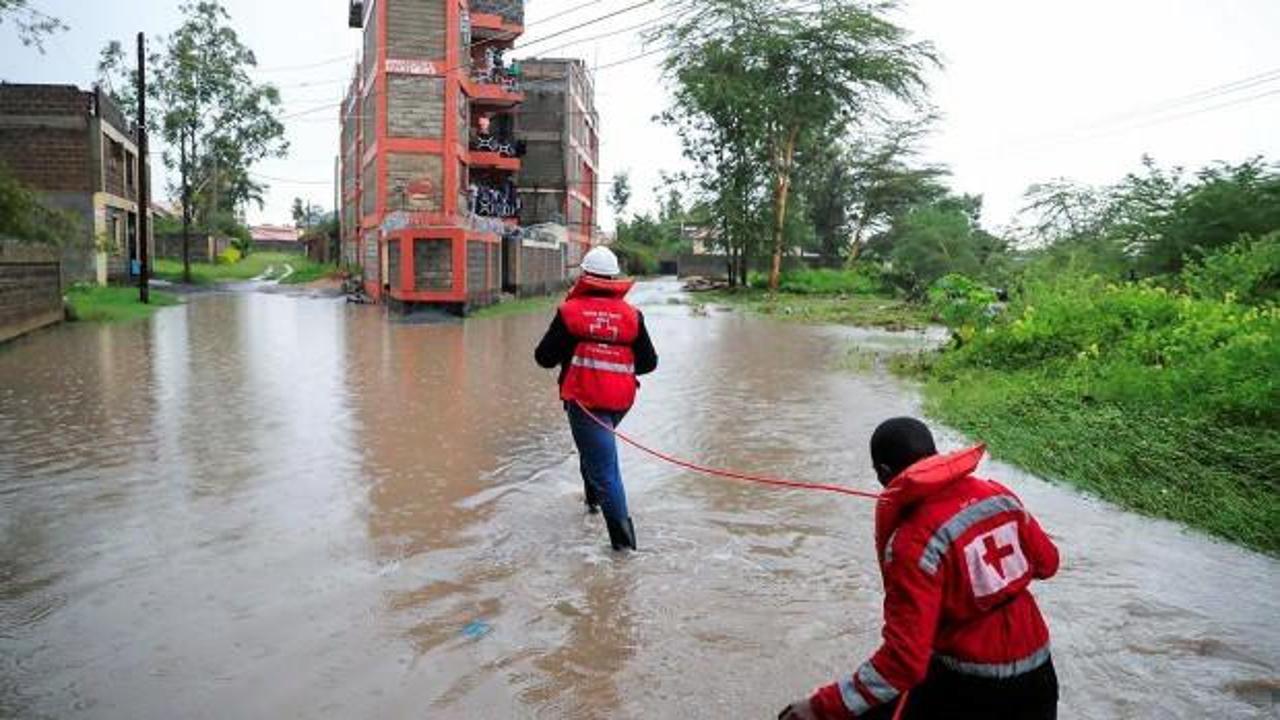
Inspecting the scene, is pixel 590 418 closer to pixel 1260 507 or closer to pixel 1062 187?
pixel 1260 507

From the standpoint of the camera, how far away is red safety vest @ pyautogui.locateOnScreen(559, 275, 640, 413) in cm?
585

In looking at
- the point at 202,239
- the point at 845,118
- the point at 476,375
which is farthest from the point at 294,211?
the point at 476,375

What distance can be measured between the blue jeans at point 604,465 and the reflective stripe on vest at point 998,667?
340cm

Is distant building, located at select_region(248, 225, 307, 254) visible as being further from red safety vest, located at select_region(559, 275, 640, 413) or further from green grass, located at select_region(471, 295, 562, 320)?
red safety vest, located at select_region(559, 275, 640, 413)

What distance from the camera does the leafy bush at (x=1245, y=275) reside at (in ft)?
43.3

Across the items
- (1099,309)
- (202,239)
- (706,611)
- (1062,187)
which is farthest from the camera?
(202,239)

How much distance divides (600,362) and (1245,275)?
1113 cm

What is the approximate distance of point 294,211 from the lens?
336 feet

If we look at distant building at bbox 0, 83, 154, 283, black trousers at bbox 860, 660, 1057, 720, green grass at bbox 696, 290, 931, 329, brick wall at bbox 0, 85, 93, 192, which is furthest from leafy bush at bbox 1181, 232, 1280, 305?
brick wall at bbox 0, 85, 93, 192

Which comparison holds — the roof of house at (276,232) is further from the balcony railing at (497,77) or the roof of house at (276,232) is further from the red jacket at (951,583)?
the red jacket at (951,583)

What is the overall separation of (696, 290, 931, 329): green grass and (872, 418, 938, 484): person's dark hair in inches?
917

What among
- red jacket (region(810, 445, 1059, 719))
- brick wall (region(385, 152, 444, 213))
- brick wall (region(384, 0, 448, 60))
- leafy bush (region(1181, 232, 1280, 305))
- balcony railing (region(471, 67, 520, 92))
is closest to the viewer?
red jacket (region(810, 445, 1059, 719))

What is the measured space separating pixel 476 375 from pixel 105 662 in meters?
10.2

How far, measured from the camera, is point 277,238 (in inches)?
3570
